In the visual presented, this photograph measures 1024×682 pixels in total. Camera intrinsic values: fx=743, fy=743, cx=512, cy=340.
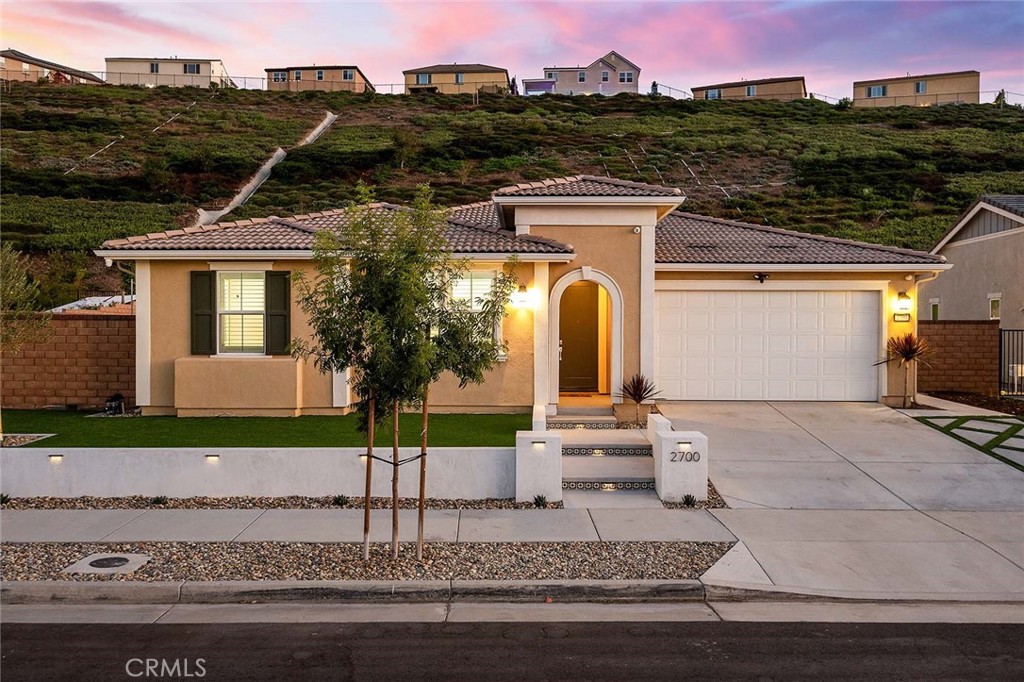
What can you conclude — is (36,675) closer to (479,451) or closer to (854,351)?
(479,451)

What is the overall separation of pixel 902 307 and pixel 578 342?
6.87 metres

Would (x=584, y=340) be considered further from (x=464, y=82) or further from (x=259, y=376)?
(x=464, y=82)

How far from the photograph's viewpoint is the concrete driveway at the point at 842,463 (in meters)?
9.76

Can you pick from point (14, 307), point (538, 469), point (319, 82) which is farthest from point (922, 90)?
point (14, 307)

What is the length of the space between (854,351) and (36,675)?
1529 centimetres

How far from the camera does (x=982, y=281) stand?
2131 cm

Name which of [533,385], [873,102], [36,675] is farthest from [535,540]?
[873,102]

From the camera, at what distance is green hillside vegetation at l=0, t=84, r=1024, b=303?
4016 cm

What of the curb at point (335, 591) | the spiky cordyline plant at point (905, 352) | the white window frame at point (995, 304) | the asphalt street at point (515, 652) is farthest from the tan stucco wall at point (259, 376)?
the white window frame at point (995, 304)

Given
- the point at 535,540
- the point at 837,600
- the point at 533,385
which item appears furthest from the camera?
the point at 533,385

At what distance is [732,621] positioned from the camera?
6301 mm

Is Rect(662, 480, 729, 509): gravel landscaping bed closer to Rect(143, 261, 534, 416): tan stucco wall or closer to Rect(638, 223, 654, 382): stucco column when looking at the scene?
Rect(638, 223, 654, 382): stucco column

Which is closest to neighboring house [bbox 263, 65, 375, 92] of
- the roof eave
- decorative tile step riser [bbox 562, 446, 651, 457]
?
the roof eave

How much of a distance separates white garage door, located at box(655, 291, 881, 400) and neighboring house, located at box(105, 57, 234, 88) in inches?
2889
